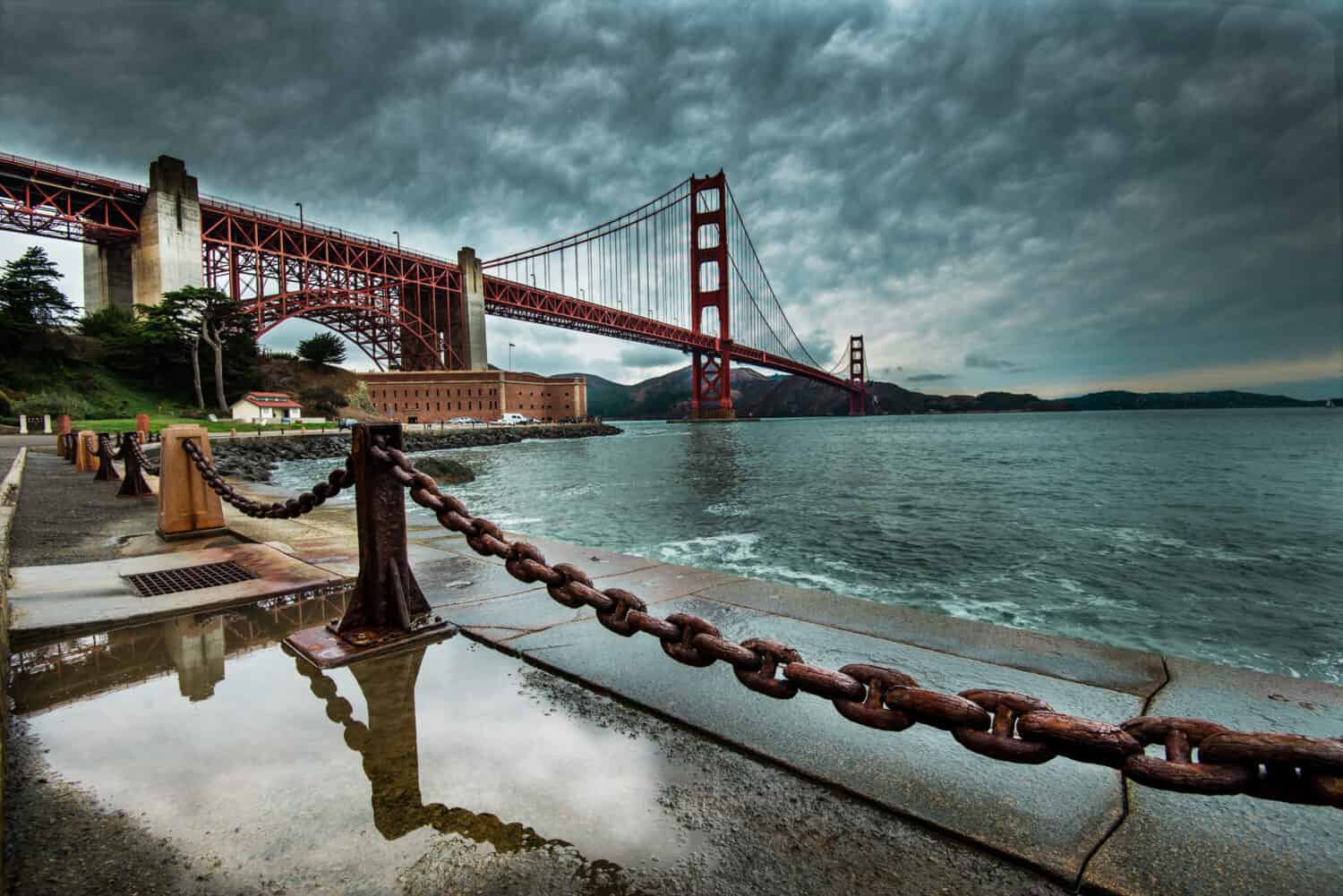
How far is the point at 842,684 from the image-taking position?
1333mm

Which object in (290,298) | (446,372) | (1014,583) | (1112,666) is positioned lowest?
(1014,583)

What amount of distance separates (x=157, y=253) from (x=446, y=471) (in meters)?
37.4

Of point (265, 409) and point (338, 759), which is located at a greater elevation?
point (265, 409)

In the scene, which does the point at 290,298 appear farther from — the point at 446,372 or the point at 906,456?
the point at 906,456

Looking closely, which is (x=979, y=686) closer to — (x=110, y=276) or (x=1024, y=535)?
(x=1024, y=535)

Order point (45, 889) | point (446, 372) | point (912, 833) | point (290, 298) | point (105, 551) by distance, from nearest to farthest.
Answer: point (45, 889) < point (912, 833) < point (105, 551) < point (290, 298) < point (446, 372)

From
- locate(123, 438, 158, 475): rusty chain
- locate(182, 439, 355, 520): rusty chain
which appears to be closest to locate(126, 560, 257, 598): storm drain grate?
locate(182, 439, 355, 520): rusty chain

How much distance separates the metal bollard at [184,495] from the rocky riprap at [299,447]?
2361 millimetres

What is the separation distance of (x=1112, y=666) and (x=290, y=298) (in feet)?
193

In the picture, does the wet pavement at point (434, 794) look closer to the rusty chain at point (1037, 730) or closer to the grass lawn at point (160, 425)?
the rusty chain at point (1037, 730)

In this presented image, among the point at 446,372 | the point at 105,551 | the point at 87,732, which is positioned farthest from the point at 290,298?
the point at 87,732

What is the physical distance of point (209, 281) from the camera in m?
45.4

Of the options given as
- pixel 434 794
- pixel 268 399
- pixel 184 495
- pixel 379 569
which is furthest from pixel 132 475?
pixel 268 399

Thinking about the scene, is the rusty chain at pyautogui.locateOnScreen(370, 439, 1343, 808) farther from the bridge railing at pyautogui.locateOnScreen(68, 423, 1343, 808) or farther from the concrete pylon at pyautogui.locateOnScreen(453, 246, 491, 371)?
the concrete pylon at pyautogui.locateOnScreen(453, 246, 491, 371)
